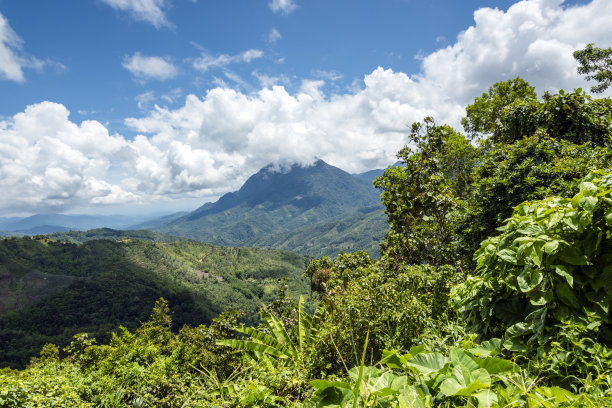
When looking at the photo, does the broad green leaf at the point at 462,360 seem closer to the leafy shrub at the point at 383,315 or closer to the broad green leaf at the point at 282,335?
the leafy shrub at the point at 383,315

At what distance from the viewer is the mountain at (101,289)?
95.7 meters

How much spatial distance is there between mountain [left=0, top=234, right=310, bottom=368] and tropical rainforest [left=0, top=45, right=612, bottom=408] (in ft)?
191

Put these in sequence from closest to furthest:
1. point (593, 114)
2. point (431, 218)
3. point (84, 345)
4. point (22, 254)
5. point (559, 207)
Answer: point (559, 207) → point (593, 114) → point (431, 218) → point (84, 345) → point (22, 254)

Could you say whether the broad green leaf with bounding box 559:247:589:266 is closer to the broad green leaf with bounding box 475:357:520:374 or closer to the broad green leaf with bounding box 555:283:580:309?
the broad green leaf with bounding box 555:283:580:309

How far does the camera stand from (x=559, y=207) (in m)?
2.03

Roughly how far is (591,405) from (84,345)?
1955cm

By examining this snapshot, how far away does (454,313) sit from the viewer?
152 inches

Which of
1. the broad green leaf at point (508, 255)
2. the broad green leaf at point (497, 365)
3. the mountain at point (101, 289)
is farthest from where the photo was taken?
the mountain at point (101, 289)

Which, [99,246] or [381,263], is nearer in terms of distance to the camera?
[381,263]

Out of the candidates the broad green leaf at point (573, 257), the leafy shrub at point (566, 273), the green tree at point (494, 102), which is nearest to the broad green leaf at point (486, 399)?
the leafy shrub at point (566, 273)

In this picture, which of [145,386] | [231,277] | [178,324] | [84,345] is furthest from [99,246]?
[145,386]

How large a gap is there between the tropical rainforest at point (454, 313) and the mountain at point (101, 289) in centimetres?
5828

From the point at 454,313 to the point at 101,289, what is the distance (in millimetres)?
154353

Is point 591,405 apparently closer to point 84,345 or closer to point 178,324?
point 84,345
